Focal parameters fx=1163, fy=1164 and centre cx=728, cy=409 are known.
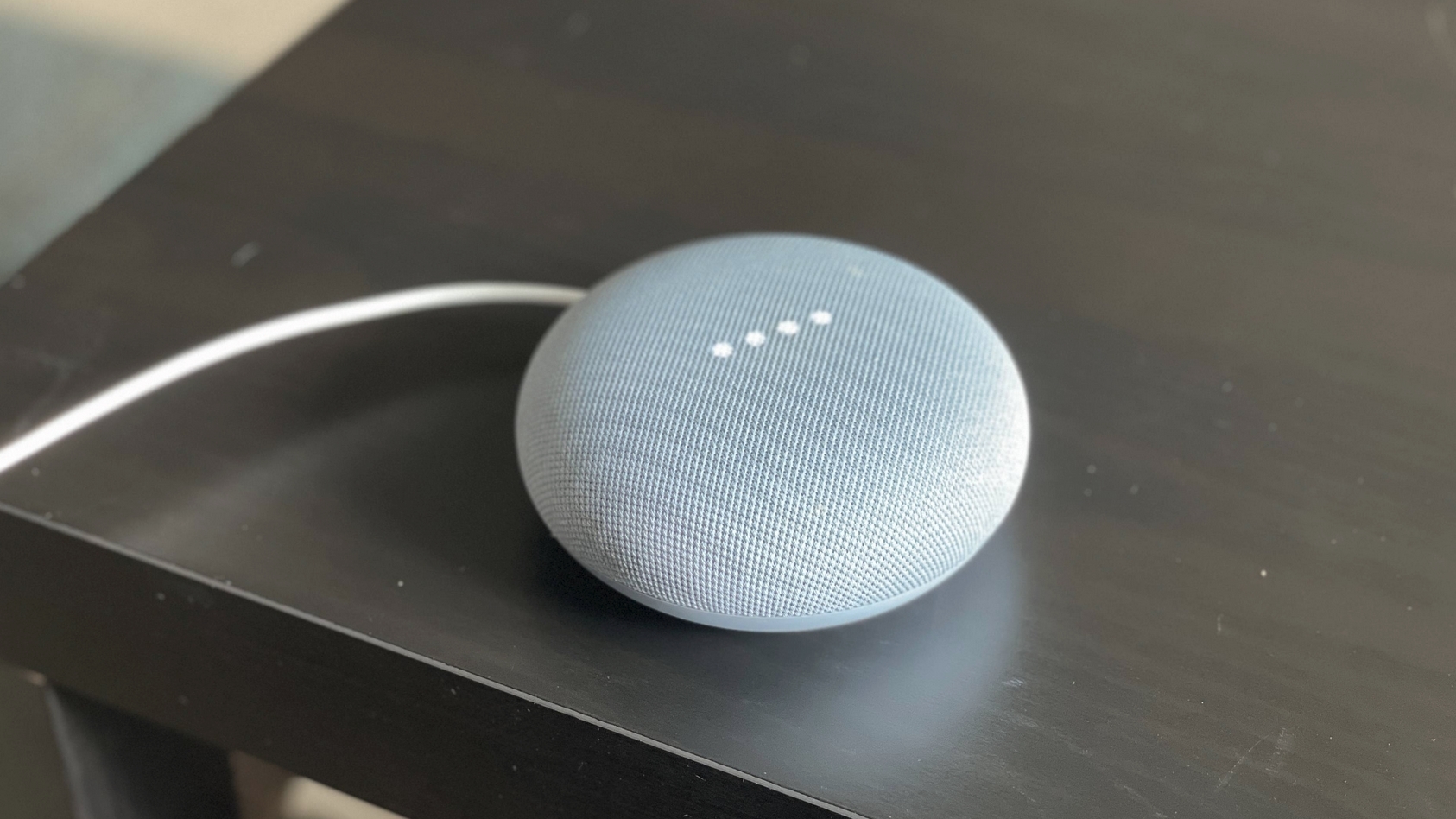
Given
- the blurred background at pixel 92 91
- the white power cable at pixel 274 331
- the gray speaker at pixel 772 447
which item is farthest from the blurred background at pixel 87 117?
the gray speaker at pixel 772 447

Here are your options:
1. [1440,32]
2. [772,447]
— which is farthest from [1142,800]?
[1440,32]

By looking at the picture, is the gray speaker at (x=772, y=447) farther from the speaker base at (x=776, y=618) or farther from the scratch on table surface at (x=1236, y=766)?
the scratch on table surface at (x=1236, y=766)

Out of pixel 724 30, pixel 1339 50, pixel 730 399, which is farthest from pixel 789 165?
pixel 1339 50

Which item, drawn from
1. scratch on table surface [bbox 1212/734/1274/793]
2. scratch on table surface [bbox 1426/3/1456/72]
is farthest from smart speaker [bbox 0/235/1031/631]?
scratch on table surface [bbox 1426/3/1456/72]

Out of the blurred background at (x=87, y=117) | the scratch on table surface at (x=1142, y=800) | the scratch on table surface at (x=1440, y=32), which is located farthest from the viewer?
the scratch on table surface at (x=1440, y=32)

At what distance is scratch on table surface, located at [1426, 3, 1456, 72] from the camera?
0.70m

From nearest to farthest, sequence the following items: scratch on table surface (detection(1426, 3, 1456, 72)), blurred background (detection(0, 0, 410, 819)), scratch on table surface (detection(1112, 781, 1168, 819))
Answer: scratch on table surface (detection(1112, 781, 1168, 819)) → blurred background (detection(0, 0, 410, 819)) → scratch on table surface (detection(1426, 3, 1456, 72))

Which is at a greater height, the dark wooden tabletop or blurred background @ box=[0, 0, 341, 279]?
blurred background @ box=[0, 0, 341, 279]

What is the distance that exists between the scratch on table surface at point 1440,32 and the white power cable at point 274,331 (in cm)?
56

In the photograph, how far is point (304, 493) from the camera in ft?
1.44

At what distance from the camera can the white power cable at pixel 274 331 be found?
443 mm

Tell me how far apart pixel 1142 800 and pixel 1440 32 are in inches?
23.6

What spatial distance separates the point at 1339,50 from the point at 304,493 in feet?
2.12

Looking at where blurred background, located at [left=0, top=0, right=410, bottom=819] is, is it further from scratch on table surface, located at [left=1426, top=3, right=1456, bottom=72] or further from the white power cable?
scratch on table surface, located at [left=1426, top=3, right=1456, bottom=72]
